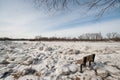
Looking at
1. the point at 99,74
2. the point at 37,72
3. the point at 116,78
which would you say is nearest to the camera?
the point at 116,78

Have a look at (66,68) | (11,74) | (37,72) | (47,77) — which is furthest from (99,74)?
(11,74)

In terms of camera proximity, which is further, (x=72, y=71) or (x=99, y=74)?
(x=72, y=71)

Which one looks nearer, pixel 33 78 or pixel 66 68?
pixel 33 78

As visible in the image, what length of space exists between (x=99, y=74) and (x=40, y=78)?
2.12 meters

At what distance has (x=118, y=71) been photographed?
4.72 m

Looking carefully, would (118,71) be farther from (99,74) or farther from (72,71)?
(72,71)

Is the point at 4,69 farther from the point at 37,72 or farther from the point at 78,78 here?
the point at 78,78

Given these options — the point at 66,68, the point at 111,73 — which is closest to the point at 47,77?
the point at 66,68

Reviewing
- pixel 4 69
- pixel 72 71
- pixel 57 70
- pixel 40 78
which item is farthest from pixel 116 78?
pixel 4 69

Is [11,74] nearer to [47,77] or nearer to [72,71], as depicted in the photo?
[47,77]

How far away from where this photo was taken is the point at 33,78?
4309 mm

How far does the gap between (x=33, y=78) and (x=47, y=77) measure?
1.58ft

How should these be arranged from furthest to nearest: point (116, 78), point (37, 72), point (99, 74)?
point (37, 72)
point (99, 74)
point (116, 78)

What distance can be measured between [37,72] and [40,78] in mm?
583
